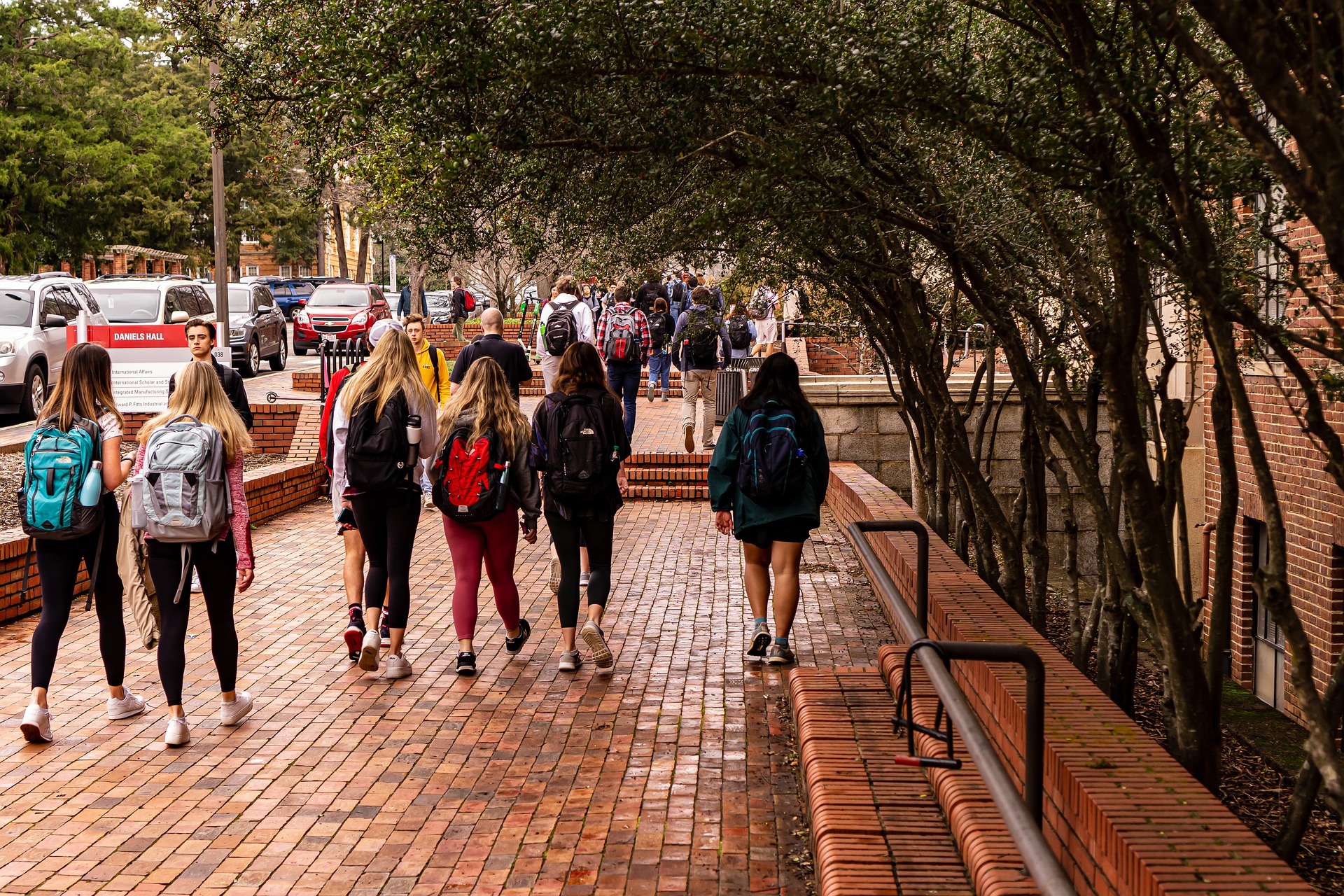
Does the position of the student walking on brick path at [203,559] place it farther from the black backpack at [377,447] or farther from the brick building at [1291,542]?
the brick building at [1291,542]

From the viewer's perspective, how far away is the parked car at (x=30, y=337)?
1917 centimetres

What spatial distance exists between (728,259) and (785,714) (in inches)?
132

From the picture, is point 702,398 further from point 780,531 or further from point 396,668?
point 396,668

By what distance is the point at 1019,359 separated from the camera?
6.92 metres

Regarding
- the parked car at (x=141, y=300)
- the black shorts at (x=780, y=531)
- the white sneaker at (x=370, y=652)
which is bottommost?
the white sneaker at (x=370, y=652)

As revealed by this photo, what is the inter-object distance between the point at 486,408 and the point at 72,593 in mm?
2263

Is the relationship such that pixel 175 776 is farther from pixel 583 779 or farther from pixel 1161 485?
pixel 1161 485

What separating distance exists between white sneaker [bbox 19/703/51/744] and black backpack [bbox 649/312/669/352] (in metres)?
14.3

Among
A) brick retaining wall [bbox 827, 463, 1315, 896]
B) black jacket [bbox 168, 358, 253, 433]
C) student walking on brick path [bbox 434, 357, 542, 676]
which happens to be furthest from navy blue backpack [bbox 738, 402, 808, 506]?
black jacket [bbox 168, 358, 253, 433]

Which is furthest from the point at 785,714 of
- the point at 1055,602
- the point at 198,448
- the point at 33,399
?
the point at 33,399

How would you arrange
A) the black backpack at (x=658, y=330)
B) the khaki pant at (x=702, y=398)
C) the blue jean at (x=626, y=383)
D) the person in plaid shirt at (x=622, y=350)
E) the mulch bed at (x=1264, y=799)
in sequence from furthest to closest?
the black backpack at (x=658, y=330)
the khaki pant at (x=702, y=398)
the blue jean at (x=626, y=383)
the person in plaid shirt at (x=622, y=350)
the mulch bed at (x=1264, y=799)

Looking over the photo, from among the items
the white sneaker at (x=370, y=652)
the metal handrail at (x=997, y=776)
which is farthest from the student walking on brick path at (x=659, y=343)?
the metal handrail at (x=997, y=776)

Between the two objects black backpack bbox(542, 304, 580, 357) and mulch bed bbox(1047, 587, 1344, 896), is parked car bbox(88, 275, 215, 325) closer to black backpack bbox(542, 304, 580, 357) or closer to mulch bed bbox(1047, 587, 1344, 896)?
black backpack bbox(542, 304, 580, 357)

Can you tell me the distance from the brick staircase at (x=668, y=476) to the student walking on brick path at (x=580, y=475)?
7.26 meters
